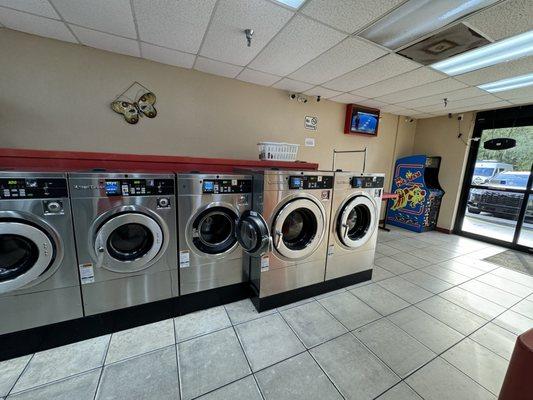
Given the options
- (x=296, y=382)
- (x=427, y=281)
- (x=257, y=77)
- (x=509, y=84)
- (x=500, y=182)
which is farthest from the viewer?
(x=500, y=182)

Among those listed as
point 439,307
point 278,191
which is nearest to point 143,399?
point 278,191

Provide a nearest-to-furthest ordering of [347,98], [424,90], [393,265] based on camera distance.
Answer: [393,265] → [424,90] → [347,98]

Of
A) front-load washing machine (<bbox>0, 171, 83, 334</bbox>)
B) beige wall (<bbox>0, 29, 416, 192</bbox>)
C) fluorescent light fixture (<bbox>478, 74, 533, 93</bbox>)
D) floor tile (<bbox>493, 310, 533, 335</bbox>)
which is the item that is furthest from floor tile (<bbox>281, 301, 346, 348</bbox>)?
fluorescent light fixture (<bbox>478, 74, 533, 93</bbox>)

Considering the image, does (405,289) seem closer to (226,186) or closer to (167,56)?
(226,186)

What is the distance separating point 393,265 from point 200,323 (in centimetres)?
272

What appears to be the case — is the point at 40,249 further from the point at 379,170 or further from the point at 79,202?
the point at 379,170

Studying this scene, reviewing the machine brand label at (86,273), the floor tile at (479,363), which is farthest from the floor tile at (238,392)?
the floor tile at (479,363)

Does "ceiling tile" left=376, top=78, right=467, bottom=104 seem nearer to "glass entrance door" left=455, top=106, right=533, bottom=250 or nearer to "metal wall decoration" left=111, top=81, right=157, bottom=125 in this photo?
"glass entrance door" left=455, top=106, right=533, bottom=250

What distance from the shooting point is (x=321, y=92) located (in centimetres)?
359

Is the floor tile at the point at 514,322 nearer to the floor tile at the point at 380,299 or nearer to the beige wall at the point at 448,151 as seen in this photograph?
the floor tile at the point at 380,299

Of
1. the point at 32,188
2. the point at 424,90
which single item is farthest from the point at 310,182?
the point at 424,90

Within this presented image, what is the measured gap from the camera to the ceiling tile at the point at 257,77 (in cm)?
289

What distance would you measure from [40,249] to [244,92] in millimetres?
2881

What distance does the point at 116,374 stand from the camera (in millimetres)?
1430
